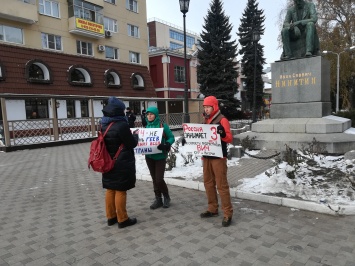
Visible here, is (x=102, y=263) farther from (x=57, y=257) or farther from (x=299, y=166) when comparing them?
(x=299, y=166)

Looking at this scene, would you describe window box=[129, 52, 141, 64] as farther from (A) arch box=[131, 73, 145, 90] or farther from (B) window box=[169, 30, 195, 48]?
(B) window box=[169, 30, 195, 48]

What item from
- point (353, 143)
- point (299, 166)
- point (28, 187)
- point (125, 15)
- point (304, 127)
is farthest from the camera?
point (125, 15)

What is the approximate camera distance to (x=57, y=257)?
3.23 m

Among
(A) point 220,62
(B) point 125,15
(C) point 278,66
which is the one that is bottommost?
(C) point 278,66

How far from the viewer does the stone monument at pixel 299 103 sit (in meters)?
8.48

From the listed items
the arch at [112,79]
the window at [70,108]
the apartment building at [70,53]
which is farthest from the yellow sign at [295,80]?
the arch at [112,79]

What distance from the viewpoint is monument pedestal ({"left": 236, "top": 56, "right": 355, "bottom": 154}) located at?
8.44 meters

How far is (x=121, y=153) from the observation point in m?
3.88

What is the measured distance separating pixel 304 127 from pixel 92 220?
7.09m

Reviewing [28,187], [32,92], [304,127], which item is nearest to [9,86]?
[32,92]

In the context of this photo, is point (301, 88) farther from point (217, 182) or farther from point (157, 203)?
point (157, 203)

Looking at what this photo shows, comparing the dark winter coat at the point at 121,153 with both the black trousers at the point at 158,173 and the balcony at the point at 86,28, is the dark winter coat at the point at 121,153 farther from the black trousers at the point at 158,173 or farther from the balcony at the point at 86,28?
the balcony at the point at 86,28

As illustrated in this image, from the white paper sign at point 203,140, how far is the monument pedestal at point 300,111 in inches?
203

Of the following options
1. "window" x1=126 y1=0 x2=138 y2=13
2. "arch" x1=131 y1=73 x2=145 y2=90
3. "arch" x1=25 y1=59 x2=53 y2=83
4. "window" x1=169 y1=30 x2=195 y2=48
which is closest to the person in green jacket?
"arch" x1=25 y1=59 x2=53 y2=83
